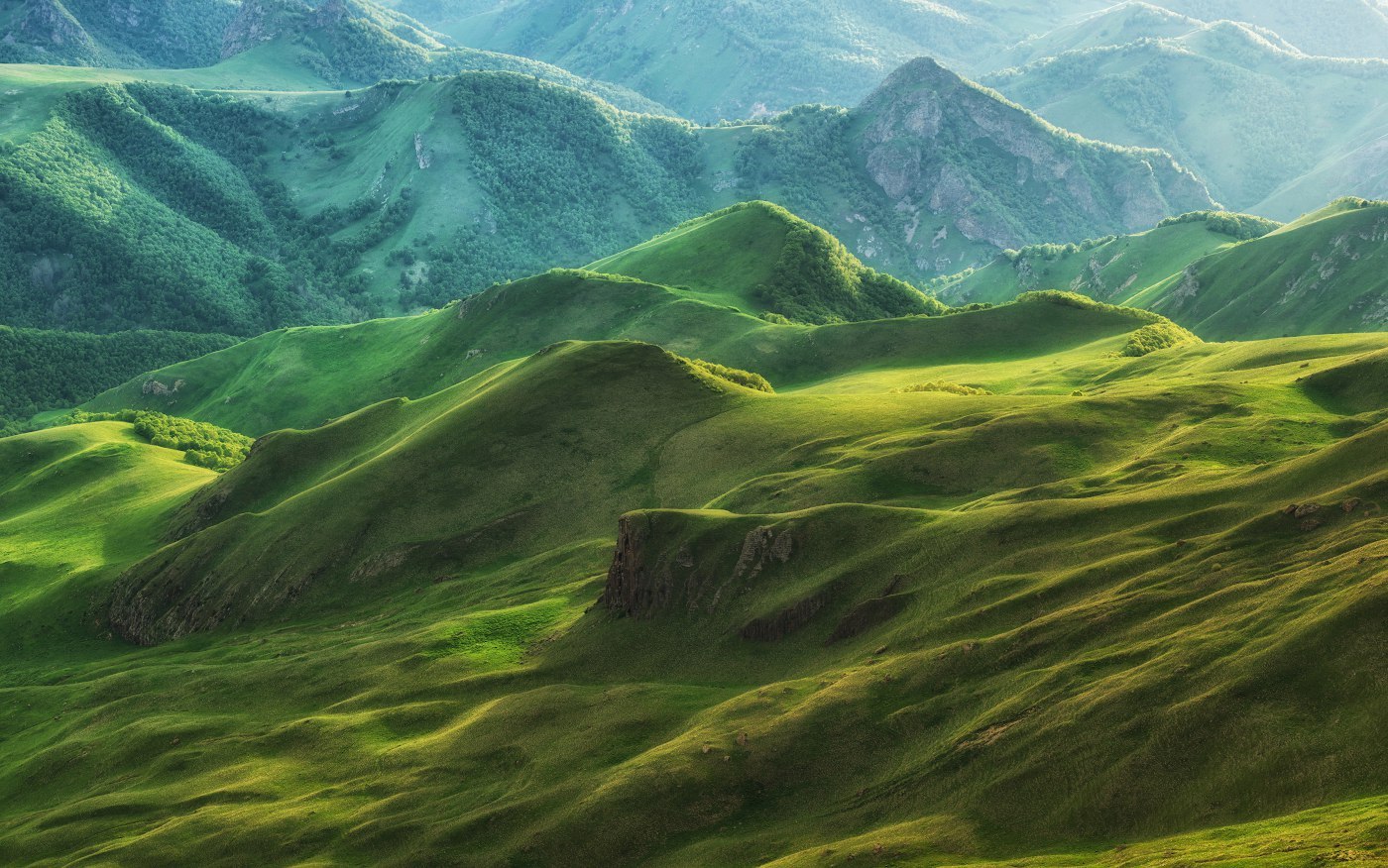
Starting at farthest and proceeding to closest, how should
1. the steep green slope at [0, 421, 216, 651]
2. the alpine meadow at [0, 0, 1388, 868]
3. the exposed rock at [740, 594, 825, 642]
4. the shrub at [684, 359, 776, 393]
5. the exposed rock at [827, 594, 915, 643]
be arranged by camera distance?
the shrub at [684, 359, 776, 393] < the steep green slope at [0, 421, 216, 651] < the exposed rock at [740, 594, 825, 642] < the exposed rock at [827, 594, 915, 643] < the alpine meadow at [0, 0, 1388, 868]

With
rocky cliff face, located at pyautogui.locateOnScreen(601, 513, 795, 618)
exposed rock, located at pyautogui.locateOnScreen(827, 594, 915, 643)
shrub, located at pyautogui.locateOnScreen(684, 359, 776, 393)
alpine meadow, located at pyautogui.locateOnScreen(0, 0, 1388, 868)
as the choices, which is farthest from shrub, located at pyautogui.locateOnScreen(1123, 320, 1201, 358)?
exposed rock, located at pyautogui.locateOnScreen(827, 594, 915, 643)

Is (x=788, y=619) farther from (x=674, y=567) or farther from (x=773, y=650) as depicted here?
(x=674, y=567)

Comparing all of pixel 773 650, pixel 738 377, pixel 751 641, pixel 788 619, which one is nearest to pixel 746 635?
pixel 751 641

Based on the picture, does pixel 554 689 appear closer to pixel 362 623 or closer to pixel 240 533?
pixel 362 623

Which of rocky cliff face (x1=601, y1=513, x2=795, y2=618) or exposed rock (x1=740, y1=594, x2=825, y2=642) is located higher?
rocky cliff face (x1=601, y1=513, x2=795, y2=618)

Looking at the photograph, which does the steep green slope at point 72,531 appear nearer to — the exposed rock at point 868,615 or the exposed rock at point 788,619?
the exposed rock at point 788,619

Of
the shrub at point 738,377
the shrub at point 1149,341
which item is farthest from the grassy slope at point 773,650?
the shrub at point 1149,341

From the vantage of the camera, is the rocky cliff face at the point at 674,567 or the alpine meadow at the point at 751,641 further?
the rocky cliff face at the point at 674,567

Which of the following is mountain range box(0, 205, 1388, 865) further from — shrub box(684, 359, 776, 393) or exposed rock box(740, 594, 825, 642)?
shrub box(684, 359, 776, 393)

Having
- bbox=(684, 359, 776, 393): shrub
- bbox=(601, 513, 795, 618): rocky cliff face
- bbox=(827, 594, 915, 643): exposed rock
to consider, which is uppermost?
bbox=(684, 359, 776, 393): shrub

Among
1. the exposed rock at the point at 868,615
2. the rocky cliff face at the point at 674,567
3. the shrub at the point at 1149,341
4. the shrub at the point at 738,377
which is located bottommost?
the exposed rock at the point at 868,615
